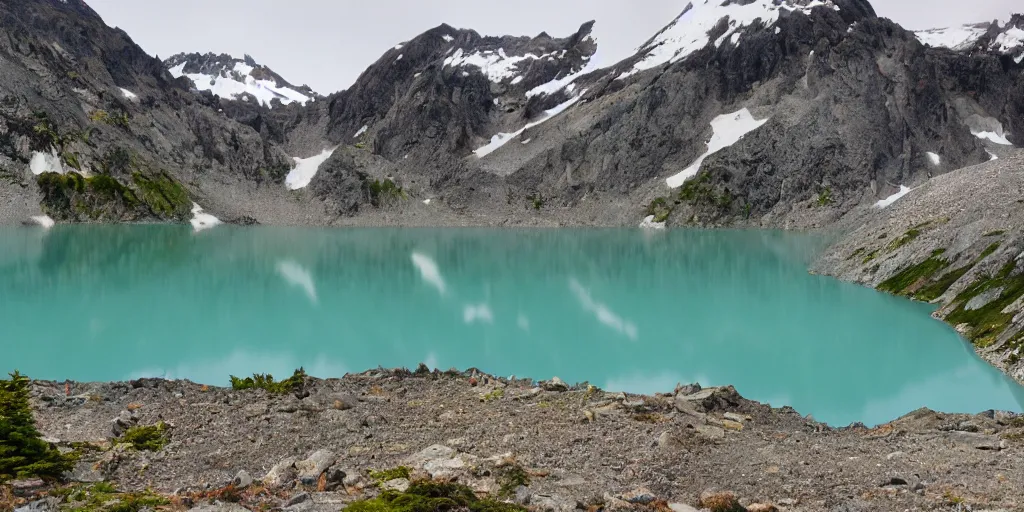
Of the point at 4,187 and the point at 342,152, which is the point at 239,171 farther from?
the point at 4,187

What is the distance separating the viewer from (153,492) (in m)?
10.1

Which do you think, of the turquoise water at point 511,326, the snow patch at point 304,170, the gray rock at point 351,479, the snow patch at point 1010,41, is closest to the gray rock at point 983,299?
the turquoise water at point 511,326

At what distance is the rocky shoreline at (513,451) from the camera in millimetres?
10023

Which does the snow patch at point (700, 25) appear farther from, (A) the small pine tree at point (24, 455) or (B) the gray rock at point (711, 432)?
(A) the small pine tree at point (24, 455)

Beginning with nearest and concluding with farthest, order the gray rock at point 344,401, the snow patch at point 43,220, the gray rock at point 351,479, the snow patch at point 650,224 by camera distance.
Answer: the gray rock at point 351,479 < the gray rock at point 344,401 < the snow patch at point 43,220 < the snow patch at point 650,224

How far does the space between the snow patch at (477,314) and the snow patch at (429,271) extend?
645 centimetres

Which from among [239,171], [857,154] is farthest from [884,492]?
[239,171]

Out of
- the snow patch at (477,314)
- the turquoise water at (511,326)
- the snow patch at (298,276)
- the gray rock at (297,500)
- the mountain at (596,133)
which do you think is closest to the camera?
the gray rock at (297,500)

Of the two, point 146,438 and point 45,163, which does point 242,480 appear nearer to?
point 146,438

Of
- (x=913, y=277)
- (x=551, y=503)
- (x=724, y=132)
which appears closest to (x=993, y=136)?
(x=724, y=132)

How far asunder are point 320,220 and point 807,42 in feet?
393

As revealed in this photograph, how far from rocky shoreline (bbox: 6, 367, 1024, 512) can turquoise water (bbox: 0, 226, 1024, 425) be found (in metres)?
5.86

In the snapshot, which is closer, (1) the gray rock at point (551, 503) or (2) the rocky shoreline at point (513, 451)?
(1) the gray rock at point (551, 503)

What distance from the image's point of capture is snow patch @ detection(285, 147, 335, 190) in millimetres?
172363
